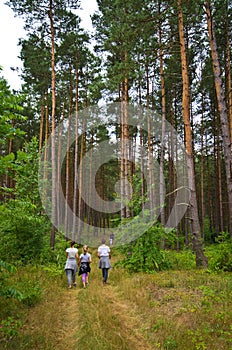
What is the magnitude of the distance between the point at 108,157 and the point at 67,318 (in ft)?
89.6

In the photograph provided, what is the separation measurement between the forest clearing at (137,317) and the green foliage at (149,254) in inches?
76.8

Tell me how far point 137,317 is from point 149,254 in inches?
194

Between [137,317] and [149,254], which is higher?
[149,254]

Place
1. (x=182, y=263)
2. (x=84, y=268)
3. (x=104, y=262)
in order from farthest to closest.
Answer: (x=182, y=263)
(x=104, y=262)
(x=84, y=268)

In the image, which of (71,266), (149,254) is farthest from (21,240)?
(149,254)

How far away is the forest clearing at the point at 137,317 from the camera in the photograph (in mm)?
5059

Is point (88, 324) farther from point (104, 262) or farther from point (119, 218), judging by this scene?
point (119, 218)

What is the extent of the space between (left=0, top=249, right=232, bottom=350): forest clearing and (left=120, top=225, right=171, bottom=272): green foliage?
6.40 feet

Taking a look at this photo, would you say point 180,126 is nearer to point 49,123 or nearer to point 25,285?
point 49,123

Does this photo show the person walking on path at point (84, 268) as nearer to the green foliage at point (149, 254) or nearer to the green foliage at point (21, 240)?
the green foliage at point (149, 254)

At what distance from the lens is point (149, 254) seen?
11344 millimetres

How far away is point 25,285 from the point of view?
27.6 ft

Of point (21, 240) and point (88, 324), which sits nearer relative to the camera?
point (88, 324)

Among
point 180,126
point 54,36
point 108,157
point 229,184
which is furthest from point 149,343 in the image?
point 108,157
